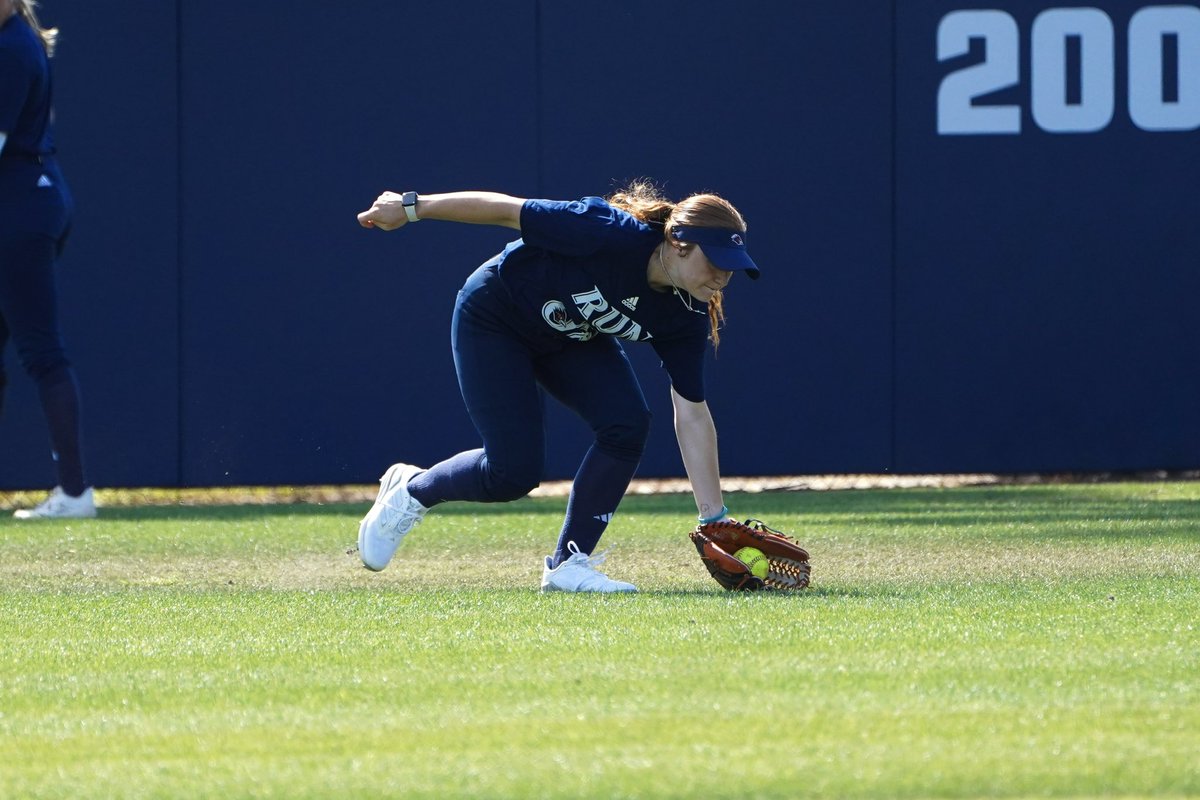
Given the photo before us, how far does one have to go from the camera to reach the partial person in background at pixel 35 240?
8172 millimetres

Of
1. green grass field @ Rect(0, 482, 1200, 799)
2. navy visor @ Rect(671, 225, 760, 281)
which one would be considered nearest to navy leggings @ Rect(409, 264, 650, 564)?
green grass field @ Rect(0, 482, 1200, 799)

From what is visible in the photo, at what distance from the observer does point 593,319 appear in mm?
5961

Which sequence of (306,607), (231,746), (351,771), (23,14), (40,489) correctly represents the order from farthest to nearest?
(40,489), (23,14), (306,607), (231,746), (351,771)

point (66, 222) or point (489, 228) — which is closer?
point (66, 222)

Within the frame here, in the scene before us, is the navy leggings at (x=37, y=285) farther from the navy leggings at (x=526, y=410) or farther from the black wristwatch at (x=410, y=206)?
the black wristwatch at (x=410, y=206)

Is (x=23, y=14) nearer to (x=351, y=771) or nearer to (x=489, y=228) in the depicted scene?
(x=489, y=228)

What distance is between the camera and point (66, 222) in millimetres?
8367

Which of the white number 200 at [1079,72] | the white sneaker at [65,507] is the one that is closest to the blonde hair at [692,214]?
the white sneaker at [65,507]

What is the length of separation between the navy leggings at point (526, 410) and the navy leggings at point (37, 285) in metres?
2.70

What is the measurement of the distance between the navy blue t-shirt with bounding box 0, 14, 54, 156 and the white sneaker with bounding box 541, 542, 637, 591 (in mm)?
3480

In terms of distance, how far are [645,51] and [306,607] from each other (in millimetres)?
5347

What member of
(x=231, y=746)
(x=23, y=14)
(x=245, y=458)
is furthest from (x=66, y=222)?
(x=231, y=746)

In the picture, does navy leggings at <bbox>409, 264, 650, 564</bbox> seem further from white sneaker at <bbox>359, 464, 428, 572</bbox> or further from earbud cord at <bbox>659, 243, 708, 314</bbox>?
earbud cord at <bbox>659, 243, 708, 314</bbox>

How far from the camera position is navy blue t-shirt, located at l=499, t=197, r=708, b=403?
5.80 metres
